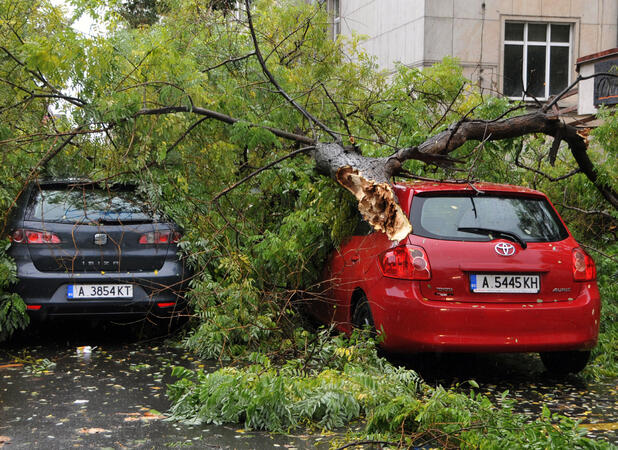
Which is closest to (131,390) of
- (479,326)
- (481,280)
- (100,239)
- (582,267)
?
(100,239)

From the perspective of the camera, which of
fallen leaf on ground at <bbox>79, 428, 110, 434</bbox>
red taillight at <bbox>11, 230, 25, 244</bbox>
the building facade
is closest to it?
fallen leaf on ground at <bbox>79, 428, 110, 434</bbox>

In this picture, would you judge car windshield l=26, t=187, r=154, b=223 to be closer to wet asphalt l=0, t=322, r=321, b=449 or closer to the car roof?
wet asphalt l=0, t=322, r=321, b=449

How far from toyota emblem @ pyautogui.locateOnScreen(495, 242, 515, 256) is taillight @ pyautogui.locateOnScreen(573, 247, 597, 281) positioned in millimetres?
570

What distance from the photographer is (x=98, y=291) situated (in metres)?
7.60

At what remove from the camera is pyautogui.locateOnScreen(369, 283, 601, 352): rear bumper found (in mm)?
6062

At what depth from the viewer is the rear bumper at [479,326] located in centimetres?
606

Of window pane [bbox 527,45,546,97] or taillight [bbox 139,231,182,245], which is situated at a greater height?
window pane [bbox 527,45,546,97]

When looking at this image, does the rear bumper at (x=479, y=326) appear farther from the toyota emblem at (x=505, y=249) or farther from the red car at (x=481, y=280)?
the toyota emblem at (x=505, y=249)

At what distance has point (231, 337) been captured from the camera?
7457 millimetres

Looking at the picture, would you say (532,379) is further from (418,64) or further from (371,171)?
(418,64)

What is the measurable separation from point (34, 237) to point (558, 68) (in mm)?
19154

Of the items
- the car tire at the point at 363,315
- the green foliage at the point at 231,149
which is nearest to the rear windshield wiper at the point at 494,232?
the green foliage at the point at 231,149

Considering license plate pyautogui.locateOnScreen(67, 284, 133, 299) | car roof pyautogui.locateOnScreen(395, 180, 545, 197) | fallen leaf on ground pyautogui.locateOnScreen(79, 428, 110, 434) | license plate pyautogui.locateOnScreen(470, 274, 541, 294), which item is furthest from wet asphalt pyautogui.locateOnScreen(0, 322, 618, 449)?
car roof pyautogui.locateOnScreen(395, 180, 545, 197)

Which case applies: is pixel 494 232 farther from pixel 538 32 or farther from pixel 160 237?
pixel 538 32
